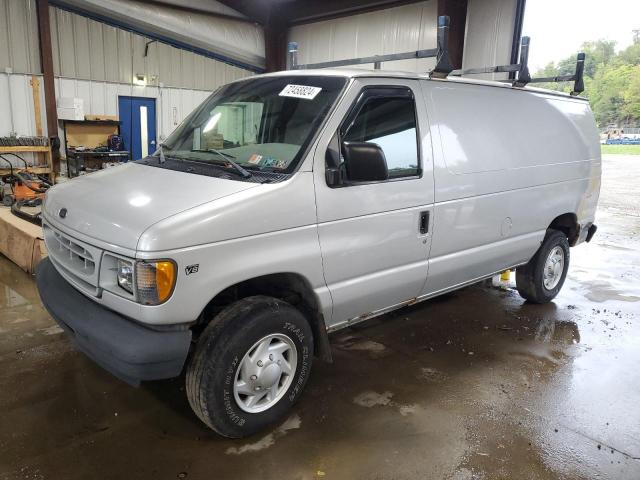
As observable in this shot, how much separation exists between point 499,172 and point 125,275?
3001 millimetres

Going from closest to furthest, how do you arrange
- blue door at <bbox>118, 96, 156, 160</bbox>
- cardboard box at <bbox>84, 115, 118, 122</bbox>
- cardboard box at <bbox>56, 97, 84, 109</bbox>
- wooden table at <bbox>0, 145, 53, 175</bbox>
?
wooden table at <bbox>0, 145, 53, 175</bbox>, cardboard box at <bbox>56, 97, 84, 109</bbox>, cardboard box at <bbox>84, 115, 118, 122</bbox>, blue door at <bbox>118, 96, 156, 160</bbox>

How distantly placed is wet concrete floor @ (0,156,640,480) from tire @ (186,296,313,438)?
165mm

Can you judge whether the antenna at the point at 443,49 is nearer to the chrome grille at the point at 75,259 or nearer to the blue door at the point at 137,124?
the chrome grille at the point at 75,259

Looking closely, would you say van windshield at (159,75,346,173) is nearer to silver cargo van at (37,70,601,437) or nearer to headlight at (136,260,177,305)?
silver cargo van at (37,70,601,437)

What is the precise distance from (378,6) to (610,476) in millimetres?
12506

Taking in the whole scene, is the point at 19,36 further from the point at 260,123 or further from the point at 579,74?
the point at 579,74

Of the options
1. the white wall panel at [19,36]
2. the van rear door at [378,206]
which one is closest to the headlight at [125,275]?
the van rear door at [378,206]

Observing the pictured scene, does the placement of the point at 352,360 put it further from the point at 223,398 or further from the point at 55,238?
the point at 55,238

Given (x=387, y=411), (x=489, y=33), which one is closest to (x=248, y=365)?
(x=387, y=411)

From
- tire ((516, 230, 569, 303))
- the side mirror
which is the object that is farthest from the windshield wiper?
tire ((516, 230, 569, 303))

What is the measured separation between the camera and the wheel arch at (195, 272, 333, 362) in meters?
2.78

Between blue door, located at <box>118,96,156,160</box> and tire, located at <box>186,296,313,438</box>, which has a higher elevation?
blue door, located at <box>118,96,156,160</box>

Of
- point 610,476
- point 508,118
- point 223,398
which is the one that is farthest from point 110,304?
point 508,118

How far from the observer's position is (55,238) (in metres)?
3.04
